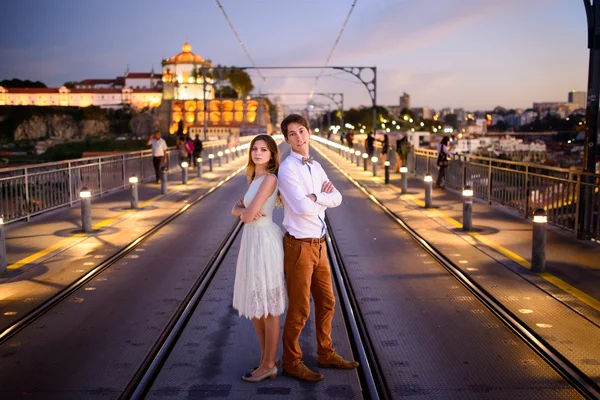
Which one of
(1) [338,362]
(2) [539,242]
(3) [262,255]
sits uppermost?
(3) [262,255]

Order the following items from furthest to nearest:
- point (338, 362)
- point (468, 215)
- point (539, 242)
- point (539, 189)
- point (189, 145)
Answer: point (189, 145) → point (539, 189) → point (468, 215) → point (539, 242) → point (338, 362)

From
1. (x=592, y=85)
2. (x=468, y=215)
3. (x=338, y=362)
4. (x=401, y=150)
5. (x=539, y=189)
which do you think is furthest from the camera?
(x=401, y=150)

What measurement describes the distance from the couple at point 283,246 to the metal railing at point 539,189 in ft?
26.1

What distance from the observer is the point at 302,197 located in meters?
5.38

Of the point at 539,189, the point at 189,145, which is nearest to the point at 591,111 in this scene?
the point at 539,189

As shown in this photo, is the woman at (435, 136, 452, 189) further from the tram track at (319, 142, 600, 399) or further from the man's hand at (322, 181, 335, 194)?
the man's hand at (322, 181, 335, 194)

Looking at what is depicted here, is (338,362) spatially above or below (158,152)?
below

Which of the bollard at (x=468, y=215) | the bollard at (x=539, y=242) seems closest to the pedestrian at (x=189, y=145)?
the bollard at (x=468, y=215)

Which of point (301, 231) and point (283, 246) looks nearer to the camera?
point (301, 231)

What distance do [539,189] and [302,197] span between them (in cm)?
1107

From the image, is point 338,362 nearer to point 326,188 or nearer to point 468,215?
point 326,188

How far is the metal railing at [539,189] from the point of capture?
12391 mm

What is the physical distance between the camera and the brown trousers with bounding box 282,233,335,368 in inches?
216

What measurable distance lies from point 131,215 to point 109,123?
18986cm
